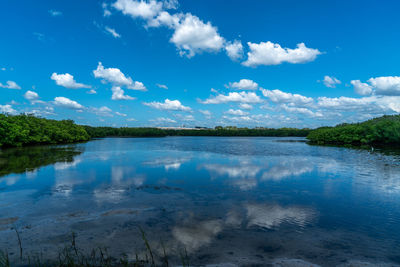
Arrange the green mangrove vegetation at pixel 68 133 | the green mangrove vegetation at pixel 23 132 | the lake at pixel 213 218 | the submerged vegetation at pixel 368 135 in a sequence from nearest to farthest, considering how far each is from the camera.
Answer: the lake at pixel 213 218, the green mangrove vegetation at pixel 23 132, the green mangrove vegetation at pixel 68 133, the submerged vegetation at pixel 368 135

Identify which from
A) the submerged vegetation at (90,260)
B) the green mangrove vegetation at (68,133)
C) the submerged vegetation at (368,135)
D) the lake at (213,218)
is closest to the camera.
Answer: the submerged vegetation at (90,260)

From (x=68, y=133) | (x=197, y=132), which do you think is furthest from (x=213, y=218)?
(x=197, y=132)

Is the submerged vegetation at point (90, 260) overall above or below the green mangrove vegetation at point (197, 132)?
below

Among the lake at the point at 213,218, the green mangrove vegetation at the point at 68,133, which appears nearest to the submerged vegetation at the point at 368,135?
the green mangrove vegetation at the point at 68,133

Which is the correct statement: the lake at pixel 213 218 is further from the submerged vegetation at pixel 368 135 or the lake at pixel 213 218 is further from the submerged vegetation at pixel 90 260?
the submerged vegetation at pixel 368 135

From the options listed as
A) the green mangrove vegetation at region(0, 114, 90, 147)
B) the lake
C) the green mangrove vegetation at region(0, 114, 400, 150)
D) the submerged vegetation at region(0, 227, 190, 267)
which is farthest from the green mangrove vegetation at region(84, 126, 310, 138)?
the submerged vegetation at region(0, 227, 190, 267)

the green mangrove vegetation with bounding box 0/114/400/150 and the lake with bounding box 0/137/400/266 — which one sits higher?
the green mangrove vegetation with bounding box 0/114/400/150

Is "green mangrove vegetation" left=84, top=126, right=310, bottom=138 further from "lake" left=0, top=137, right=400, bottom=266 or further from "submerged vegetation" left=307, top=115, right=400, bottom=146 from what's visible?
"lake" left=0, top=137, right=400, bottom=266

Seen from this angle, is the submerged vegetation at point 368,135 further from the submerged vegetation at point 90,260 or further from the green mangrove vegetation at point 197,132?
the green mangrove vegetation at point 197,132

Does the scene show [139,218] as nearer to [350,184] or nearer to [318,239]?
[318,239]

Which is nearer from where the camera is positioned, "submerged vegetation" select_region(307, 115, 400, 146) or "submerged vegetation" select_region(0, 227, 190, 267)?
"submerged vegetation" select_region(0, 227, 190, 267)

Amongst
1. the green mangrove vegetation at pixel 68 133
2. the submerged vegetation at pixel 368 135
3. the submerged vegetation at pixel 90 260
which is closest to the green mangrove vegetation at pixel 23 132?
the green mangrove vegetation at pixel 68 133

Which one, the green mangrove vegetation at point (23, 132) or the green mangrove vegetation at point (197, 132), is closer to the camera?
the green mangrove vegetation at point (23, 132)

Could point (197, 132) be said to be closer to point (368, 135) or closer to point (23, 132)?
point (368, 135)
